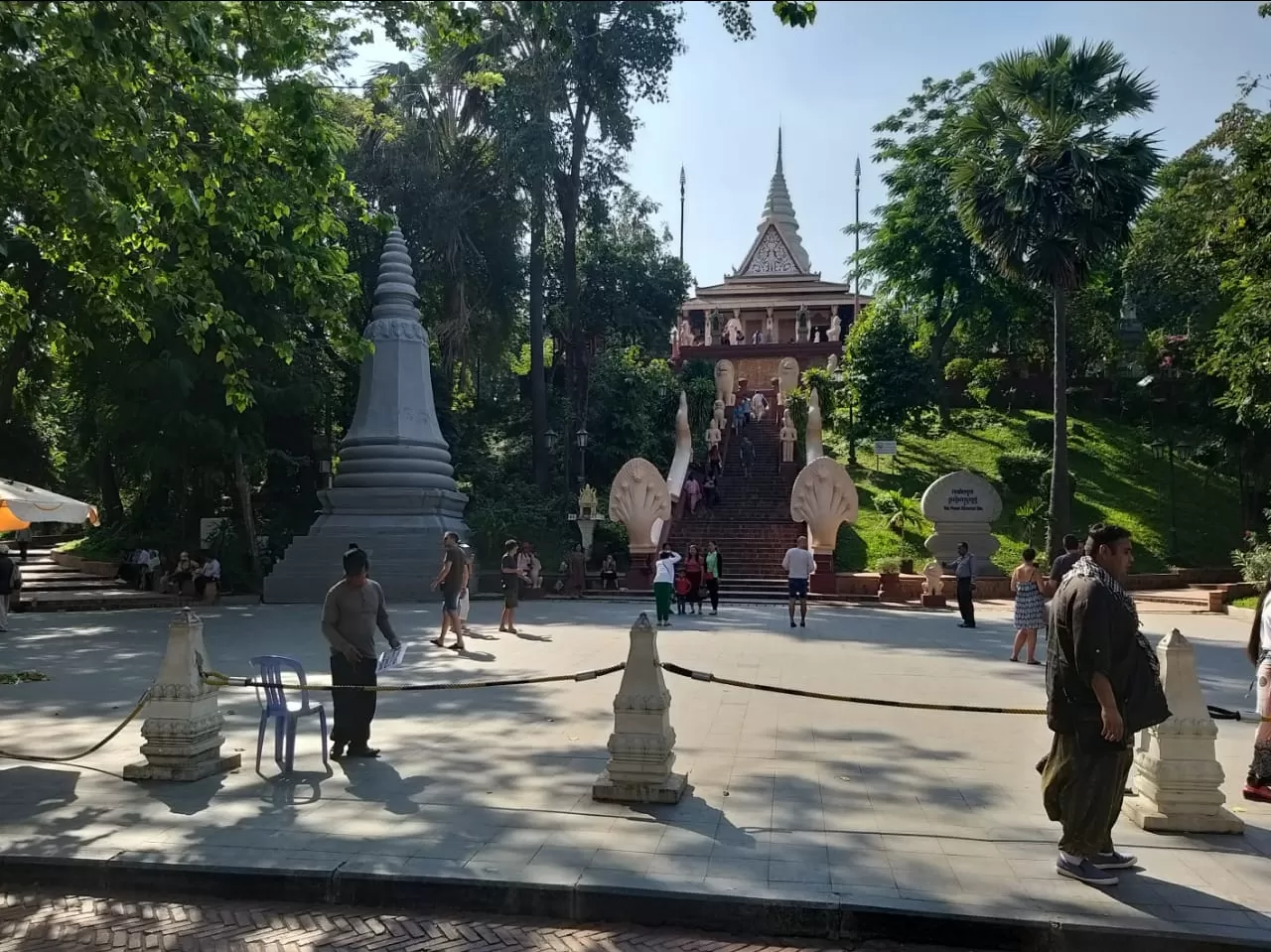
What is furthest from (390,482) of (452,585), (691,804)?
(691,804)

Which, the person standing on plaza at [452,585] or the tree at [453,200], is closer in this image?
the person standing on plaza at [452,585]

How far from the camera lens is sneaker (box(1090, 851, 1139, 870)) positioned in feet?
14.5

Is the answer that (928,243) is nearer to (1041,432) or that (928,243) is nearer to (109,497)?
(1041,432)

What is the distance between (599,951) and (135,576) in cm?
2275

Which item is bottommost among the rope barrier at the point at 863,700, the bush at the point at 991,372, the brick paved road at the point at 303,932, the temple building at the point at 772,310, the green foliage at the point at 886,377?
the brick paved road at the point at 303,932

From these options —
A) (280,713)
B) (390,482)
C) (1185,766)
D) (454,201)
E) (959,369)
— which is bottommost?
(280,713)

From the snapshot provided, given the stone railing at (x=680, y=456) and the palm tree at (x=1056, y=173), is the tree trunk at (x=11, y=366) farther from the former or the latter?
the palm tree at (x=1056, y=173)

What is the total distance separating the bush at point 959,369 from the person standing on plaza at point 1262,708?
30315mm

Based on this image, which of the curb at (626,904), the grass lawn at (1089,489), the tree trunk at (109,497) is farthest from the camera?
the tree trunk at (109,497)

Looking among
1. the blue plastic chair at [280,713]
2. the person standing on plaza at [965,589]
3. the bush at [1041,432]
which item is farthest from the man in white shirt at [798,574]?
the bush at [1041,432]

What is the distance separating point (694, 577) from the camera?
55.8ft

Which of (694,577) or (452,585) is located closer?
(452,585)

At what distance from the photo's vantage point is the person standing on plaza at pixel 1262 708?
574 cm

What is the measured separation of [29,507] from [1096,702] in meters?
12.0
